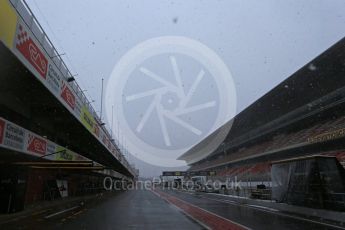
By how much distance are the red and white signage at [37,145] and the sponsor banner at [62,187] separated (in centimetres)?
1774

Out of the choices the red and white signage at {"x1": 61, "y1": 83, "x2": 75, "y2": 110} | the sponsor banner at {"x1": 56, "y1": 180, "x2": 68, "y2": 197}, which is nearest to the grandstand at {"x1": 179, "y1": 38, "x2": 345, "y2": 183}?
the red and white signage at {"x1": 61, "y1": 83, "x2": 75, "y2": 110}

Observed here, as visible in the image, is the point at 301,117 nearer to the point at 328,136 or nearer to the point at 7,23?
the point at 328,136

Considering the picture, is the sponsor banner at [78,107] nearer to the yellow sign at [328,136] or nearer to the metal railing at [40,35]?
the metal railing at [40,35]

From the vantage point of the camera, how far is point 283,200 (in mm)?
26609

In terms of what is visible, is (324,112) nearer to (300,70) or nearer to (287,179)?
(300,70)

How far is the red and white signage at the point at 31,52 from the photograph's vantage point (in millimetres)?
14522

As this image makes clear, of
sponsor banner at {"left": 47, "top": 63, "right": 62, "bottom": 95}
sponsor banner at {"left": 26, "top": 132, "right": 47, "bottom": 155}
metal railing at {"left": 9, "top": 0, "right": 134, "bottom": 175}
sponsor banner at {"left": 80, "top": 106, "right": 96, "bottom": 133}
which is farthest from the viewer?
sponsor banner at {"left": 80, "top": 106, "right": 96, "bottom": 133}

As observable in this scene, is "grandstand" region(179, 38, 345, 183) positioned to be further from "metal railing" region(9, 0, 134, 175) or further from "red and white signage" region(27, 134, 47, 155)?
"red and white signage" region(27, 134, 47, 155)

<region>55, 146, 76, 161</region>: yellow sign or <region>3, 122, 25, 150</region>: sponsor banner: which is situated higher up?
<region>55, 146, 76, 161</region>: yellow sign

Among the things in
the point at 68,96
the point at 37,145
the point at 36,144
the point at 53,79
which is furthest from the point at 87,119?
the point at 53,79

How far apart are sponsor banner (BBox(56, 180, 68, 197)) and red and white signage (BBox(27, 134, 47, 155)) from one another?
58.2 feet

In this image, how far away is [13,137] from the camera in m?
19.3

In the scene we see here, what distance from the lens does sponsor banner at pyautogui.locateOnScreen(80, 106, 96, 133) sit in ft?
96.5

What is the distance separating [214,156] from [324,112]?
2619 inches
